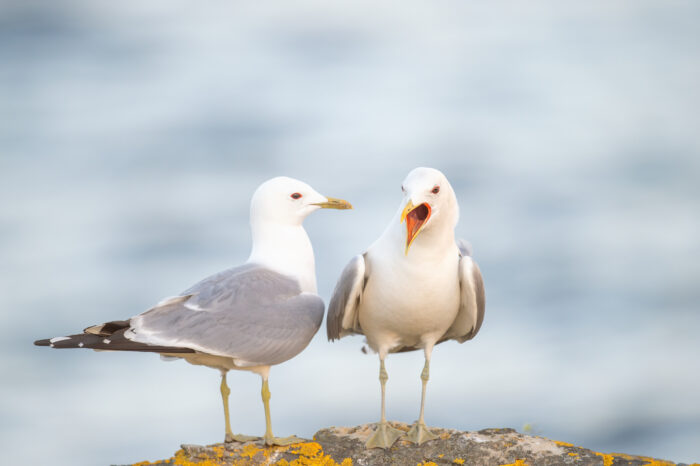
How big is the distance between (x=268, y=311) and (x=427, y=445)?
2.00 m

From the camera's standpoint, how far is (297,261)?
10.4 metres

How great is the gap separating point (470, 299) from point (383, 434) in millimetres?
1606

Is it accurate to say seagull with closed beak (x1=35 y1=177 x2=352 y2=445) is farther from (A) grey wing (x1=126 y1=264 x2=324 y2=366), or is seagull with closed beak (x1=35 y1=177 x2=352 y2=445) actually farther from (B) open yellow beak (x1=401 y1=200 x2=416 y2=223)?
(B) open yellow beak (x1=401 y1=200 x2=416 y2=223)

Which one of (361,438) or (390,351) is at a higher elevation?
(390,351)

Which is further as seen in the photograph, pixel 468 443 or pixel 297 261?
pixel 297 261

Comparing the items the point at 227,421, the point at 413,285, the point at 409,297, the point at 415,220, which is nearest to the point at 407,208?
the point at 415,220

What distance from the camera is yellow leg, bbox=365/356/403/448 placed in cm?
968

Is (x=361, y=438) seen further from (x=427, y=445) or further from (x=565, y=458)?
(x=565, y=458)

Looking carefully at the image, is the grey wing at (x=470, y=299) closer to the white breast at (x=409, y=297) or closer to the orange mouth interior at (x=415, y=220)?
the white breast at (x=409, y=297)

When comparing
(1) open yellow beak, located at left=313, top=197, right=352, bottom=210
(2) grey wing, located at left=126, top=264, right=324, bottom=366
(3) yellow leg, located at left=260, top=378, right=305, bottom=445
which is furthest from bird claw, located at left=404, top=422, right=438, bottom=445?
(1) open yellow beak, located at left=313, top=197, right=352, bottom=210

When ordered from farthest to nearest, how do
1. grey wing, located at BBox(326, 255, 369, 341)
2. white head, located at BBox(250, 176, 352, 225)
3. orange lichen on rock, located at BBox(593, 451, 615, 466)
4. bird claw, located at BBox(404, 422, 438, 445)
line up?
white head, located at BBox(250, 176, 352, 225)
grey wing, located at BBox(326, 255, 369, 341)
bird claw, located at BBox(404, 422, 438, 445)
orange lichen on rock, located at BBox(593, 451, 615, 466)

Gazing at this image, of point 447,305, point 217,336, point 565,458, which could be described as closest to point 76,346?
point 217,336

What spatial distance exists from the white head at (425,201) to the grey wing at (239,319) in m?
1.32

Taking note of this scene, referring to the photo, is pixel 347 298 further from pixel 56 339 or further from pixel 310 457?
pixel 56 339
